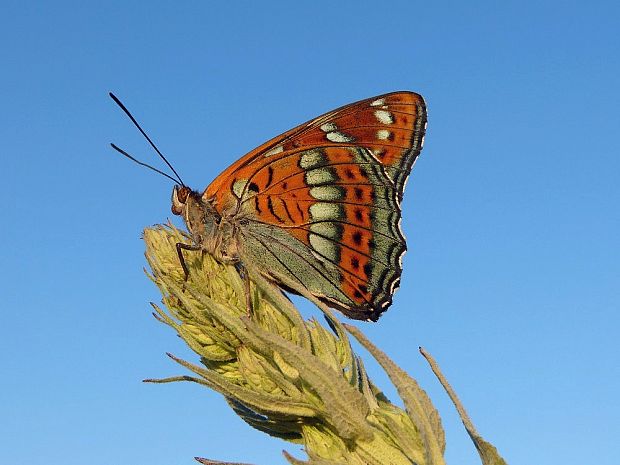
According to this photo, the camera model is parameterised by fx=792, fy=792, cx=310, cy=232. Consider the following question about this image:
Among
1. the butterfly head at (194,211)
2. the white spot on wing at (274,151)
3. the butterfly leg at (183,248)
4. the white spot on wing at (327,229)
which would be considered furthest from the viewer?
the white spot on wing at (327,229)

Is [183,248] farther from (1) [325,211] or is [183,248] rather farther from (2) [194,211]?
(1) [325,211]

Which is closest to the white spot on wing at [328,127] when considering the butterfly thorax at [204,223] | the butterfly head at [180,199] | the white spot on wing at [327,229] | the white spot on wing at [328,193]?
the white spot on wing at [328,193]

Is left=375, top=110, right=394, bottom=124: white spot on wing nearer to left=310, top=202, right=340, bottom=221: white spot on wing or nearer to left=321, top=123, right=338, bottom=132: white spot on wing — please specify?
left=321, top=123, right=338, bottom=132: white spot on wing

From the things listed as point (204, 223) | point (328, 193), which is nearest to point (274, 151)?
point (328, 193)

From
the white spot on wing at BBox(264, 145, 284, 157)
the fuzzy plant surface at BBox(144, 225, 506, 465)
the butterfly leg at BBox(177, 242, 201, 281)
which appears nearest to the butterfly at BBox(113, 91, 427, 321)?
the white spot on wing at BBox(264, 145, 284, 157)

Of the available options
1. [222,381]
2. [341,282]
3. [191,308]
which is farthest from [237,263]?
[341,282]

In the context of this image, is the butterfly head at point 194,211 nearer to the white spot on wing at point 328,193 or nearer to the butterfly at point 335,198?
the butterfly at point 335,198
